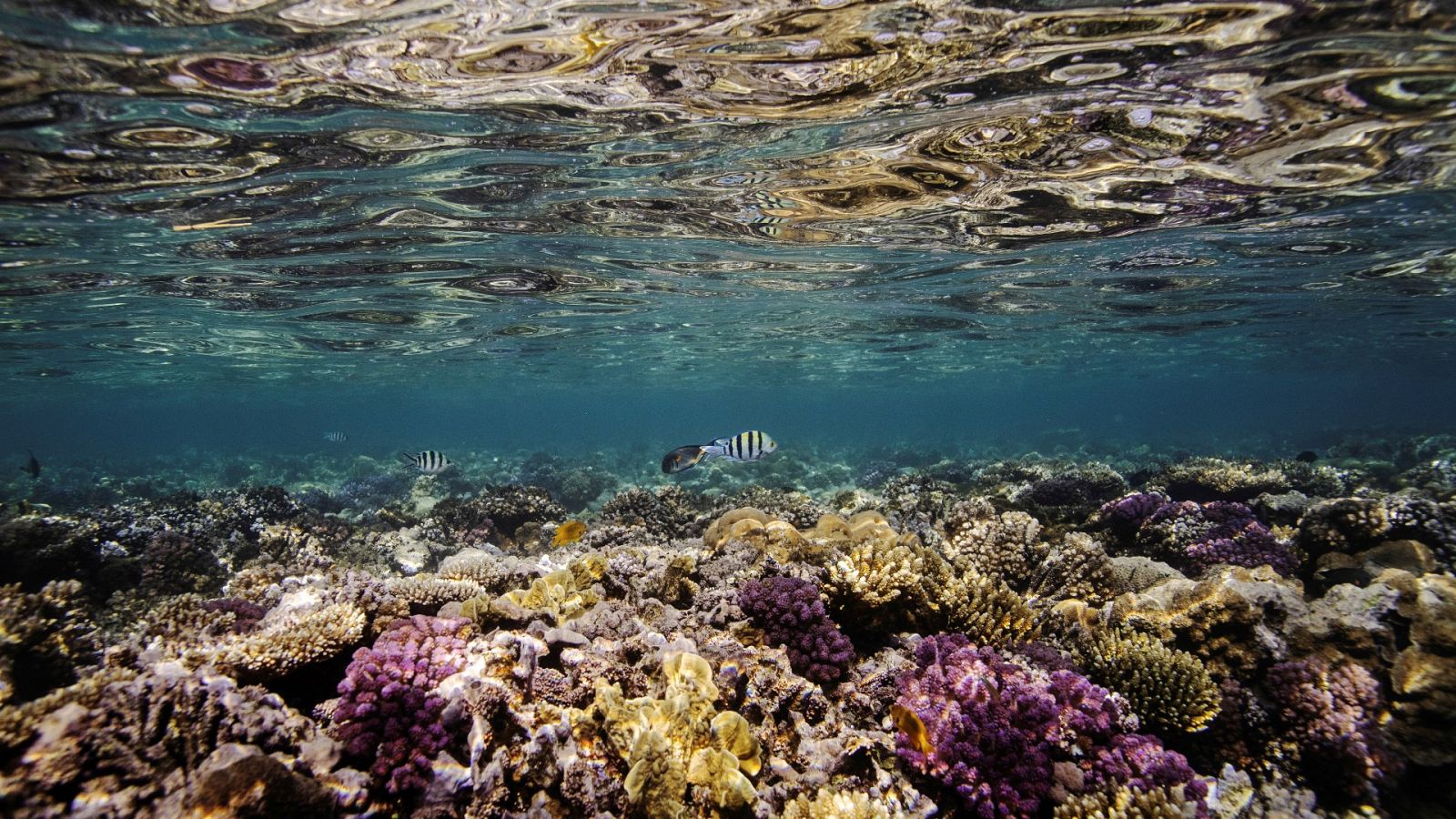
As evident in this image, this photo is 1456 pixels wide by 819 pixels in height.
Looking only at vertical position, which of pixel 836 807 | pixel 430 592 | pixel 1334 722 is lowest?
pixel 1334 722

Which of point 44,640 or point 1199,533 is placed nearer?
point 44,640

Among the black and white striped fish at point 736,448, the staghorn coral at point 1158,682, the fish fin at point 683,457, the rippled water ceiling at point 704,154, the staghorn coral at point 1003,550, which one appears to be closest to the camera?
the staghorn coral at point 1158,682

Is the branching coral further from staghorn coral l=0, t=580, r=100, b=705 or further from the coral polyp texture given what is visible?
staghorn coral l=0, t=580, r=100, b=705

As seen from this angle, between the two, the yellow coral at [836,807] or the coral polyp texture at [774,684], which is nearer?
the coral polyp texture at [774,684]

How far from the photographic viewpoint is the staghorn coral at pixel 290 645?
374cm

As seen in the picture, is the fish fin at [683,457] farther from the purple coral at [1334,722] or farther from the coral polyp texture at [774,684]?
the purple coral at [1334,722]

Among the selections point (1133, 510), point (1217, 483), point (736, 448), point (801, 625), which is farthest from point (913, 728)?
point (1217, 483)

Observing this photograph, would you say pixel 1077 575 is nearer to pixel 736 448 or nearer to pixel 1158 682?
pixel 1158 682

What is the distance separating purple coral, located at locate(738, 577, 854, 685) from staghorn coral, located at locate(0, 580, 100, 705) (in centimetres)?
582

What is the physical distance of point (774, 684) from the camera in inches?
174

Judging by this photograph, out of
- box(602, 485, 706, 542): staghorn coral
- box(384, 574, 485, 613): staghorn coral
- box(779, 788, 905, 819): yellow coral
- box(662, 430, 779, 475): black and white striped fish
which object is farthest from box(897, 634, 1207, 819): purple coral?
box(602, 485, 706, 542): staghorn coral

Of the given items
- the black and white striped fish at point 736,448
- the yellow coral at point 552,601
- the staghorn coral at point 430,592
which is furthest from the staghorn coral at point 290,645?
the black and white striped fish at point 736,448

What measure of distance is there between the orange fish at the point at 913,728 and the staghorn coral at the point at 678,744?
1019 mm

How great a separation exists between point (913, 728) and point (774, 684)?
3.20ft
